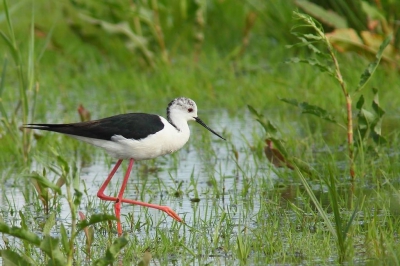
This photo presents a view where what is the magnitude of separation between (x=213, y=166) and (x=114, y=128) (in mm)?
1413

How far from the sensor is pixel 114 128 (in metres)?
5.86

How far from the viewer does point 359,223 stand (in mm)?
5102

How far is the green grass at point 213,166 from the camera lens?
455cm

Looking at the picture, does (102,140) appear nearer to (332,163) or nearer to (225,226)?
(225,226)

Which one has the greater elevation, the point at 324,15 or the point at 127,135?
the point at 324,15

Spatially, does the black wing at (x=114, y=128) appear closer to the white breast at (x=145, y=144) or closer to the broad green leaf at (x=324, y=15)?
the white breast at (x=145, y=144)

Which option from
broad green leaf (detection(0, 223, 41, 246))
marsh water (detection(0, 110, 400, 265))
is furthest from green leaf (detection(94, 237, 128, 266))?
marsh water (detection(0, 110, 400, 265))

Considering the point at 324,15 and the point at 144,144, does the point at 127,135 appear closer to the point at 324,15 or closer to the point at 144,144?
the point at 144,144

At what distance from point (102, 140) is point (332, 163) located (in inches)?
70.9

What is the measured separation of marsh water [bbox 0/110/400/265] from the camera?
18.5 ft

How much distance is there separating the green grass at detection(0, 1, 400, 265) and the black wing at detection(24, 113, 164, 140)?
1.41 ft

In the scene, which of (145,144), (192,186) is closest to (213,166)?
(192,186)

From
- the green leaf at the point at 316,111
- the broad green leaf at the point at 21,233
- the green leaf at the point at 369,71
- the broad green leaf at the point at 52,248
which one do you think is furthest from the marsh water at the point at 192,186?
the broad green leaf at the point at 21,233

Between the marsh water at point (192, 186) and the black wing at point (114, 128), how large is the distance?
343mm
